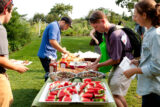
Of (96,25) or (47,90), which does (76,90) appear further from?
(96,25)

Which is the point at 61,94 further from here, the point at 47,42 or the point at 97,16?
the point at 47,42

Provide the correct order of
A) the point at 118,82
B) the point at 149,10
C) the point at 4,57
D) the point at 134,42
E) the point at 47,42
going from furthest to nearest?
the point at 47,42, the point at 118,82, the point at 134,42, the point at 4,57, the point at 149,10

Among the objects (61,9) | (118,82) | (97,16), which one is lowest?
(118,82)

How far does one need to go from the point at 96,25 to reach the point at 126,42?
45cm

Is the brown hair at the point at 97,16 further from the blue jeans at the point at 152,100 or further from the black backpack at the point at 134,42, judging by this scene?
the blue jeans at the point at 152,100

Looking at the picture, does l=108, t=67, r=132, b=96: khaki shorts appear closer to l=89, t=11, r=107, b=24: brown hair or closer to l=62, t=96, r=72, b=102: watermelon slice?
l=89, t=11, r=107, b=24: brown hair

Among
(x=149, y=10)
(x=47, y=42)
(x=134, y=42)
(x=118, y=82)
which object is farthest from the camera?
(x=47, y=42)

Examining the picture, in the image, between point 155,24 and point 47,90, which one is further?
point 47,90

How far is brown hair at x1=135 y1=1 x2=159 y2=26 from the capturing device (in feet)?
5.90

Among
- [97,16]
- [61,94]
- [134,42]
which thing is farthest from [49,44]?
[61,94]

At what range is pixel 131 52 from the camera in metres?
2.54

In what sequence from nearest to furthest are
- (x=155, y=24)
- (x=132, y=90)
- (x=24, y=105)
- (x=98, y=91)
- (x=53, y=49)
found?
(x=155, y=24), (x=98, y=91), (x=53, y=49), (x=24, y=105), (x=132, y=90)

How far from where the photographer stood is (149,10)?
181cm

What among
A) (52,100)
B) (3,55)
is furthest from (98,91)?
(3,55)
